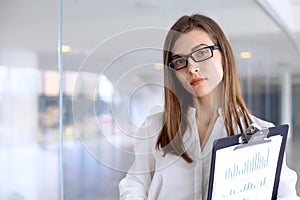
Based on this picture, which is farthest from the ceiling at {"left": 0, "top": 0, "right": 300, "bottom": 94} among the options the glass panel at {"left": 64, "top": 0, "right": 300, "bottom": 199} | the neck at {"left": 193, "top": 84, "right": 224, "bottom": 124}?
the neck at {"left": 193, "top": 84, "right": 224, "bottom": 124}

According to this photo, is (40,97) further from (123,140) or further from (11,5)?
(123,140)

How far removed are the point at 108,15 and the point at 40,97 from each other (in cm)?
103

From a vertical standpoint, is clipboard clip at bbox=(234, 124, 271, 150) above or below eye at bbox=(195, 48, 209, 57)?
below

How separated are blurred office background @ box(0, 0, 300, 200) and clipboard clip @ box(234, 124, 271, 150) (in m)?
0.24

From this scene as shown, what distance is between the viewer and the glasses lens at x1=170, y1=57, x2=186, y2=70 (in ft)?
2.75

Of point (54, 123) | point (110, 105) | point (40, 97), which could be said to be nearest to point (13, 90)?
point (40, 97)

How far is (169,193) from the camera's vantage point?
0.85 m

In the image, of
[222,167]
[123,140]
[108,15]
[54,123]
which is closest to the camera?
[222,167]

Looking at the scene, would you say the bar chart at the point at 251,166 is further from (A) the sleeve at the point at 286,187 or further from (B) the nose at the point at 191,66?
(B) the nose at the point at 191,66

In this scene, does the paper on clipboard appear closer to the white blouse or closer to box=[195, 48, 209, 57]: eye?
the white blouse

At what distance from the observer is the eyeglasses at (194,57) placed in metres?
0.84

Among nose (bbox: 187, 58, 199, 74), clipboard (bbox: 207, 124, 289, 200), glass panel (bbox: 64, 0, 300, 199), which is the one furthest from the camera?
glass panel (bbox: 64, 0, 300, 199)

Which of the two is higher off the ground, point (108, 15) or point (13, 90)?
point (108, 15)

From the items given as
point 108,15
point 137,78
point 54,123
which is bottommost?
Result: point 54,123
